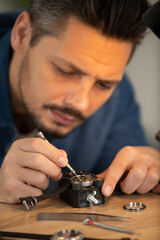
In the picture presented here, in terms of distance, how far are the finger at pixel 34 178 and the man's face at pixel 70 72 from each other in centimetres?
24

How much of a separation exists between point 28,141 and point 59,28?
1.29 feet

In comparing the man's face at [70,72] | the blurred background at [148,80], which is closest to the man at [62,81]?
the man's face at [70,72]

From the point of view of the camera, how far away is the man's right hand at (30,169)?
0.54 metres

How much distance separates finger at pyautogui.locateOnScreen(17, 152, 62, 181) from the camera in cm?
54

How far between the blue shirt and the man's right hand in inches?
15.8

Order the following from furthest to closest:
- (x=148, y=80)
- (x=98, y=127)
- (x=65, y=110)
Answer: (x=148, y=80) → (x=98, y=127) → (x=65, y=110)

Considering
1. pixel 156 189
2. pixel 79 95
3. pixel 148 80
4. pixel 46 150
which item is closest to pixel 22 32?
pixel 79 95

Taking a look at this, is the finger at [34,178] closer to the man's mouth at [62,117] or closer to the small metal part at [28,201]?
the small metal part at [28,201]

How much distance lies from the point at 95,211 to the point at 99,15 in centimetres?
49

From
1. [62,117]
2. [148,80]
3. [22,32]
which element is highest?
[22,32]

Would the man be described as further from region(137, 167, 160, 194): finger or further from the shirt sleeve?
the shirt sleeve

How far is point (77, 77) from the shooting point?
0.80 m

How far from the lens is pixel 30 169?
1.82 ft

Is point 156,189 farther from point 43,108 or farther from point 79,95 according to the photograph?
point 43,108
